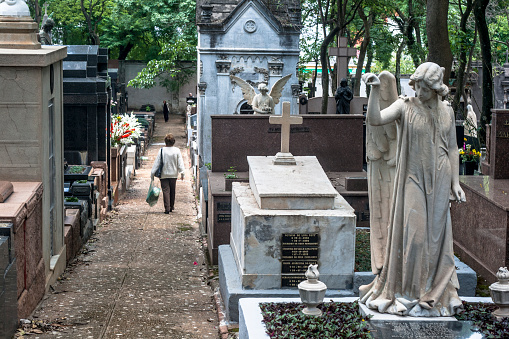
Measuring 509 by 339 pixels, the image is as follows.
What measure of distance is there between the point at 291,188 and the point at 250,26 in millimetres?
13889

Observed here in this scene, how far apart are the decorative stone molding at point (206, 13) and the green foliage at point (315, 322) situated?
15.5 meters

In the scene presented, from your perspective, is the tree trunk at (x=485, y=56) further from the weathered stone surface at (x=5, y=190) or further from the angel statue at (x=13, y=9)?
the weathered stone surface at (x=5, y=190)

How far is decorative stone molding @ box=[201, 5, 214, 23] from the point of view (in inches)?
843

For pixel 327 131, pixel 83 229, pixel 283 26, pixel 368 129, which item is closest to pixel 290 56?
pixel 283 26

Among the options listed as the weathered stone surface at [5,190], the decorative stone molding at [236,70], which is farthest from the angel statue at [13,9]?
the decorative stone molding at [236,70]

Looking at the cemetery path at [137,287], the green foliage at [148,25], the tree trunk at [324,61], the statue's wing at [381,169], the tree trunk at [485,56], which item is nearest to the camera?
the statue's wing at [381,169]

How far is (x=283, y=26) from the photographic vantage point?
849 inches

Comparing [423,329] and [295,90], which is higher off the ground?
[295,90]

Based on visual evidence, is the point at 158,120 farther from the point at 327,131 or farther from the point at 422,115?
the point at 422,115

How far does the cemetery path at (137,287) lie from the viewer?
26.9 ft

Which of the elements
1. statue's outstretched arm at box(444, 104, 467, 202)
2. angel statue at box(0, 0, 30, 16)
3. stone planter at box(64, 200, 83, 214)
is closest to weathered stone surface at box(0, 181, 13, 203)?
angel statue at box(0, 0, 30, 16)

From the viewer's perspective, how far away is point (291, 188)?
27.9 ft

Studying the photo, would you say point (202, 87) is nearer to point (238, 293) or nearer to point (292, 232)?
point (292, 232)

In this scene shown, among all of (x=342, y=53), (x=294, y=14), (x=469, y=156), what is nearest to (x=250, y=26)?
(x=294, y=14)
